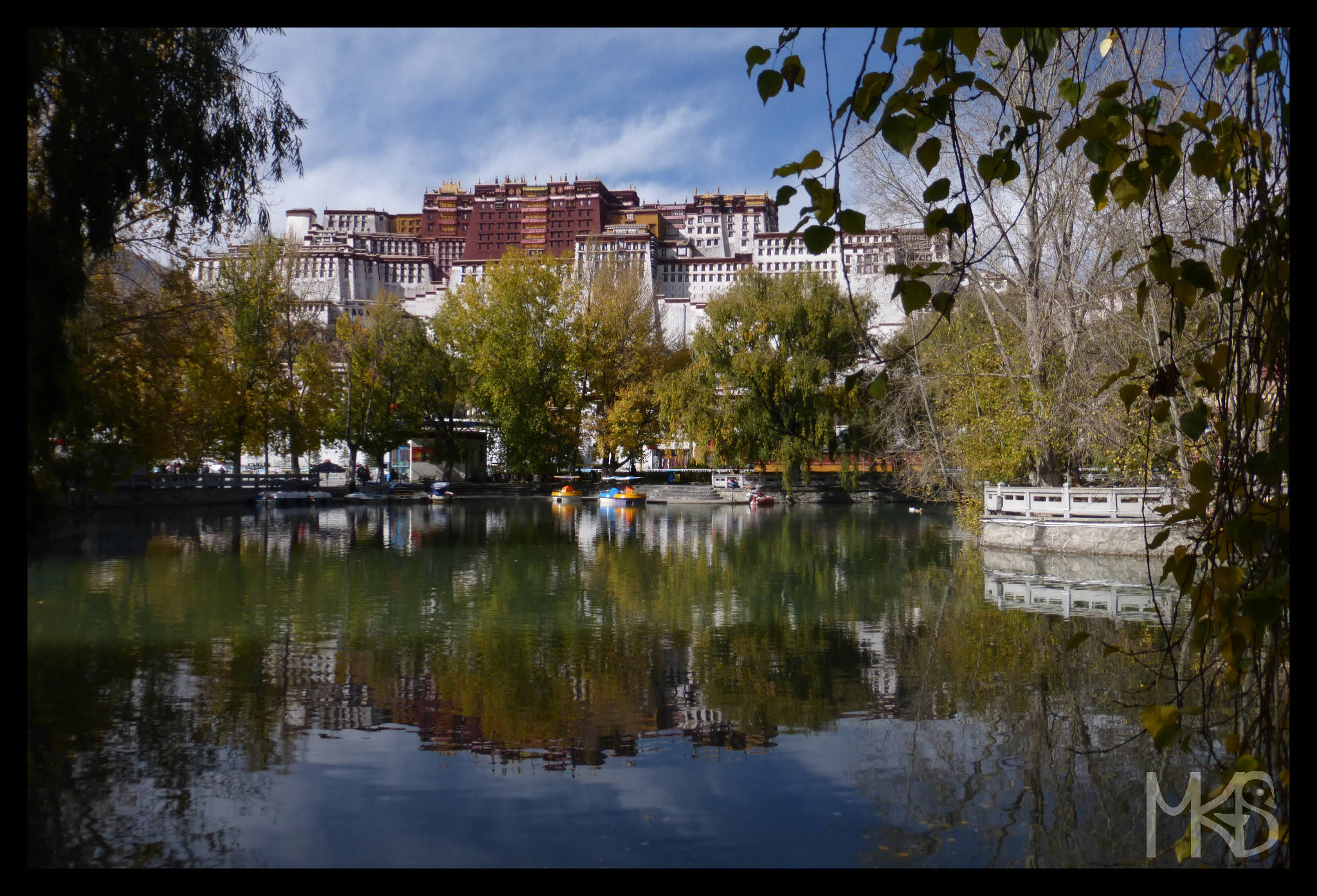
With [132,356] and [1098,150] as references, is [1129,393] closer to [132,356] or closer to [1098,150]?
[1098,150]

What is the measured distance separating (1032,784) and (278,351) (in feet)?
133

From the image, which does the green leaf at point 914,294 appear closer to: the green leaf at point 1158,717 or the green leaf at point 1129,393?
the green leaf at point 1129,393

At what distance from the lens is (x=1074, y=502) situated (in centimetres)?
1930

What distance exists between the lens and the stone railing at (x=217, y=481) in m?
35.8

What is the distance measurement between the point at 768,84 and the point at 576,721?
576cm

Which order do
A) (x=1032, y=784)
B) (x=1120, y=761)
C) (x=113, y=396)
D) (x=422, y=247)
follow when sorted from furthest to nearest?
(x=422, y=247)
(x=113, y=396)
(x=1120, y=761)
(x=1032, y=784)

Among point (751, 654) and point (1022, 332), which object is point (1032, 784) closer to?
point (751, 654)

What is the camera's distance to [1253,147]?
2.77 meters

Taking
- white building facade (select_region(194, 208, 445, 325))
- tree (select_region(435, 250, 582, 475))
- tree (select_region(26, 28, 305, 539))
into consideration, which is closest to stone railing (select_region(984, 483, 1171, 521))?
tree (select_region(26, 28, 305, 539))

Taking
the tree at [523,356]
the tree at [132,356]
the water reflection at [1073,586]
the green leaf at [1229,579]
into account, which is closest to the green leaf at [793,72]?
the green leaf at [1229,579]

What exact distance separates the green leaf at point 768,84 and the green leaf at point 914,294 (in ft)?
2.01

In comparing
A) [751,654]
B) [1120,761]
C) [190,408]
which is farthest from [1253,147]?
[190,408]

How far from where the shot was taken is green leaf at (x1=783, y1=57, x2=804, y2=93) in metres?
2.72

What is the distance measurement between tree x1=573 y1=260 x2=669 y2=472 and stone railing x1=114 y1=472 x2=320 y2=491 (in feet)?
44.9
